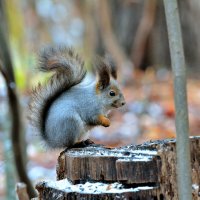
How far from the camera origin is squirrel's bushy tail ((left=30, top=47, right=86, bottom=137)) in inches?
99.8

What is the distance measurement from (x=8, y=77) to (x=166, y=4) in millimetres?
1617

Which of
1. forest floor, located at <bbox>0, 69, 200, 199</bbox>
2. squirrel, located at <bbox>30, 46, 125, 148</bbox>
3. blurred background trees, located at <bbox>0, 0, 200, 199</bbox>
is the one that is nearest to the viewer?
squirrel, located at <bbox>30, 46, 125, 148</bbox>

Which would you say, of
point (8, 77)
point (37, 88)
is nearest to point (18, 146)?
point (8, 77)

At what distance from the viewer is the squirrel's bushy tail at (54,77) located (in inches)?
99.8

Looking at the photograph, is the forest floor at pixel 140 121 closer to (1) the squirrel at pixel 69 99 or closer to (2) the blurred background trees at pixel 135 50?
(2) the blurred background trees at pixel 135 50

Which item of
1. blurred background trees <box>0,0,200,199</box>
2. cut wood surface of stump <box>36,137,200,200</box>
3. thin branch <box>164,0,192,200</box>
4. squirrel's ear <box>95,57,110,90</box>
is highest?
blurred background trees <box>0,0,200,199</box>

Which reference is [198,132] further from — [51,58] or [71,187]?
[71,187]

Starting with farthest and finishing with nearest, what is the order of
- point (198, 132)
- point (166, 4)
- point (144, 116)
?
point (144, 116)
point (198, 132)
point (166, 4)

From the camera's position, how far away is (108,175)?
6.76 feet

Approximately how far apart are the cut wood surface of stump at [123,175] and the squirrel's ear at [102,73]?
0.45 m

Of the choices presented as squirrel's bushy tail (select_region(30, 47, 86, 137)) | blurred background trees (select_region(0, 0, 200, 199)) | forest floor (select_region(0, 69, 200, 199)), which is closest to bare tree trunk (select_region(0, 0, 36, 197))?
squirrel's bushy tail (select_region(30, 47, 86, 137))

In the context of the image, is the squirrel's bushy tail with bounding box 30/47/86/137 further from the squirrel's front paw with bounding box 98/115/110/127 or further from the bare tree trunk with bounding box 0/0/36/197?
the bare tree trunk with bounding box 0/0/36/197

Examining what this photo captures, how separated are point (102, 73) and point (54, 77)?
0.20m

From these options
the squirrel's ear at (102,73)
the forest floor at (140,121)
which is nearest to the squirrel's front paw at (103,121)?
the squirrel's ear at (102,73)
